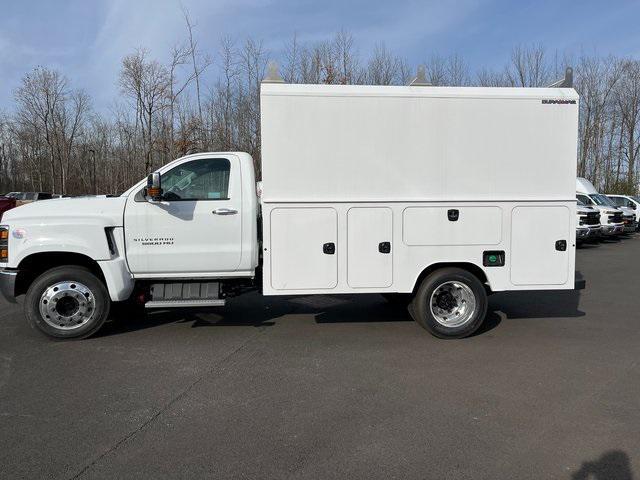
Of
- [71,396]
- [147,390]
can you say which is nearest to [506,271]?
[147,390]

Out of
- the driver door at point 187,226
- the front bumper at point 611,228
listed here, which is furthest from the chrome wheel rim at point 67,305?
the front bumper at point 611,228

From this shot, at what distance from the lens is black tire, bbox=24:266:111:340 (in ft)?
19.9

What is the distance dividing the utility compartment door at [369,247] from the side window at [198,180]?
162 centimetres

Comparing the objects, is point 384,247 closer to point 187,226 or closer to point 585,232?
point 187,226

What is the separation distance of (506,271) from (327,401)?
119 inches

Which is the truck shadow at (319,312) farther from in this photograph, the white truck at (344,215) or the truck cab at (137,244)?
the white truck at (344,215)

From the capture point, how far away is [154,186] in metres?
6.00

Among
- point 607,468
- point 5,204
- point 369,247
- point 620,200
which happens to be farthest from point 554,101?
point 5,204

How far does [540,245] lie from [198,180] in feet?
13.9

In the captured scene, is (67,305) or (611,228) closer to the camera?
(67,305)

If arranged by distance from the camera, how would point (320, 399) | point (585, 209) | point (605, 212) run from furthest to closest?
point (605, 212), point (585, 209), point (320, 399)

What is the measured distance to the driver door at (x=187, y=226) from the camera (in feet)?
20.3

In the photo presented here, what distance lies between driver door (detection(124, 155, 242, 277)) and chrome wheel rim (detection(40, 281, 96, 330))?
2.09 ft

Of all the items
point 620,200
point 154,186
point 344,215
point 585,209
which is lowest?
point 344,215
